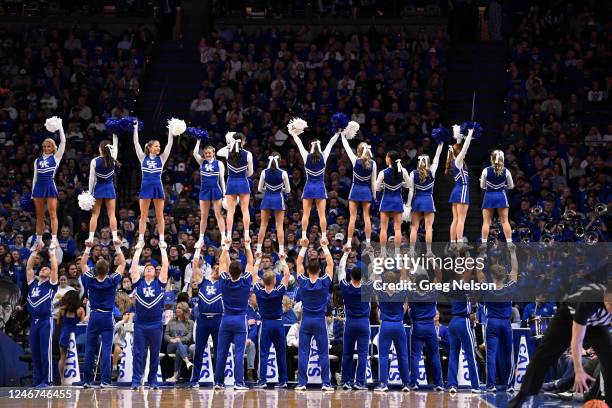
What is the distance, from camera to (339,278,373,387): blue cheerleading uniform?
55.8 ft

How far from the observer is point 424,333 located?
671 inches

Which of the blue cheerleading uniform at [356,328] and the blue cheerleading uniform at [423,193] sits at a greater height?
the blue cheerleading uniform at [423,193]

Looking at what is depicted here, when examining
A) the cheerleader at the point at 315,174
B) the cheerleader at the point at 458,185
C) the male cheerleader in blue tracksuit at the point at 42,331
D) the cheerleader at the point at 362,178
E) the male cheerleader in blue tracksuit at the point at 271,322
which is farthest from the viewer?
the cheerleader at the point at 458,185

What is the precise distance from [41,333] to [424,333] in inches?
236

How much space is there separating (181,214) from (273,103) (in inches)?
169

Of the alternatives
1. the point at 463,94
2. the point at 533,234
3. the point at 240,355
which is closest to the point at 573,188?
the point at 533,234

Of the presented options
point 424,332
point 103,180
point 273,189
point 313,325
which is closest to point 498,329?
point 424,332

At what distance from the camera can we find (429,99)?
2522 centimetres

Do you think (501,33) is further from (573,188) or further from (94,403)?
(94,403)

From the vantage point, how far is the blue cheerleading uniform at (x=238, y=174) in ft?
60.7

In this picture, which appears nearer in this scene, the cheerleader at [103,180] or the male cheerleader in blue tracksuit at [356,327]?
the male cheerleader in blue tracksuit at [356,327]

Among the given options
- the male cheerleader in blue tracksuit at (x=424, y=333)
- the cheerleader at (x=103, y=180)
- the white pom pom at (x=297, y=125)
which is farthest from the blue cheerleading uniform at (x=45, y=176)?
the male cheerleader in blue tracksuit at (x=424, y=333)

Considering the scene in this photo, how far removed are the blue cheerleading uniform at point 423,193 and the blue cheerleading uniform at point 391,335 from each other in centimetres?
225

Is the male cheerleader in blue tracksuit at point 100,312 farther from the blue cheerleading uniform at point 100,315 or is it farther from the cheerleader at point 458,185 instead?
the cheerleader at point 458,185
